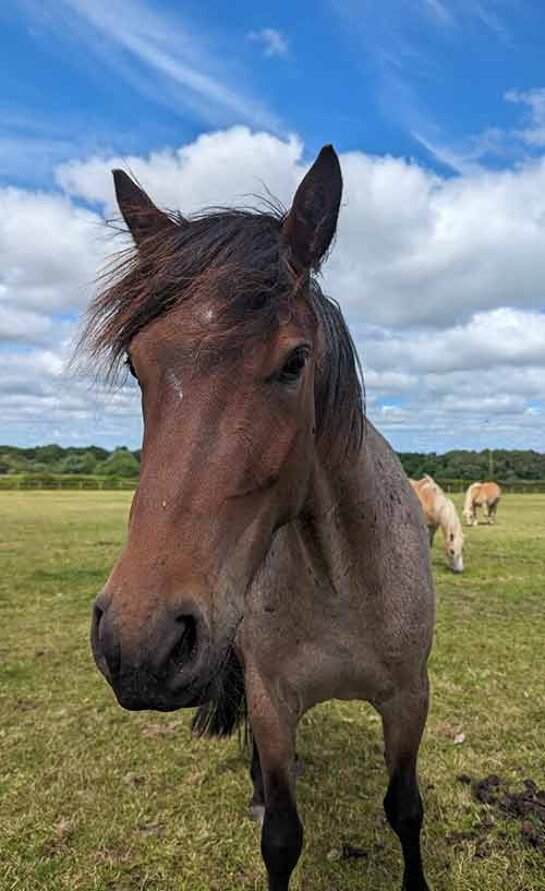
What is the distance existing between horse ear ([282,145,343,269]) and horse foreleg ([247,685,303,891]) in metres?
1.92

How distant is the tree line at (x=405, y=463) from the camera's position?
50.2 meters

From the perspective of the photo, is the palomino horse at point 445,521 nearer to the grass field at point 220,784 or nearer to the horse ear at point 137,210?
Answer: the grass field at point 220,784

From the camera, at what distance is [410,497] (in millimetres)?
3287

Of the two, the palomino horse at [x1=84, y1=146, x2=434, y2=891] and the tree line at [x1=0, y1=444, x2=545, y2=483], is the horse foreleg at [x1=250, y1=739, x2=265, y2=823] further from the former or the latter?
the tree line at [x1=0, y1=444, x2=545, y2=483]

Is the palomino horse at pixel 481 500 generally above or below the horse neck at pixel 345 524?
below

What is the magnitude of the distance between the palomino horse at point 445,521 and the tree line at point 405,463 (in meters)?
20.9

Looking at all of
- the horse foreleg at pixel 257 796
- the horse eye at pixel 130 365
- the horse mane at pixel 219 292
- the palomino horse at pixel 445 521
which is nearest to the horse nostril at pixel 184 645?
the horse mane at pixel 219 292

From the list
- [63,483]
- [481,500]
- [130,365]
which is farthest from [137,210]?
[63,483]

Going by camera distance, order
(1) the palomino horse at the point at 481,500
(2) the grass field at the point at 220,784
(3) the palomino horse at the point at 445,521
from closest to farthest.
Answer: (2) the grass field at the point at 220,784
(3) the palomino horse at the point at 445,521
(1) the palomino horse at the point at 481,500

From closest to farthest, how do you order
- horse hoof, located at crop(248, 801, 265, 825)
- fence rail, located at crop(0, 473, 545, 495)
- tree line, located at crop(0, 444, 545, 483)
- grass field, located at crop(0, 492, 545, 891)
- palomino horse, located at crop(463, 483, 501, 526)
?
1. grass field, located at crop(0, 492, 545, 891)
2. horse hoof, located at crop(248, 801, 265, 825)
3. palomino horse, located at crop(463, 483, 501, 526)
4. tree line, located at crop(0, 444, 545, 483)
5. fence rail, located at crop(0, 473, 545, 495)

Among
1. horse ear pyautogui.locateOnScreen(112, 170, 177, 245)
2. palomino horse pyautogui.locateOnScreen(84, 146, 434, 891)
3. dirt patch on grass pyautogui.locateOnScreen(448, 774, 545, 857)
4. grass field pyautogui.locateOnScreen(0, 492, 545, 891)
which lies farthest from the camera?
dirt patch on grass pyautogui.locateOnScreen(448, 774, 545, 857)

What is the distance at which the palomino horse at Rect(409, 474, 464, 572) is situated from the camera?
42.9ft

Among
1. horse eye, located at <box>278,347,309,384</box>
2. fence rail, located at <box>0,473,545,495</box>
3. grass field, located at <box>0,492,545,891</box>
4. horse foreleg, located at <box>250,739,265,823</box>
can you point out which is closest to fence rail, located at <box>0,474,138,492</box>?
fence rail, located at <box>0,473,545,495</box>

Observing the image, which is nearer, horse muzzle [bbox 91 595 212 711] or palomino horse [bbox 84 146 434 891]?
horse muzzle [bbox 91 595 212 711]
